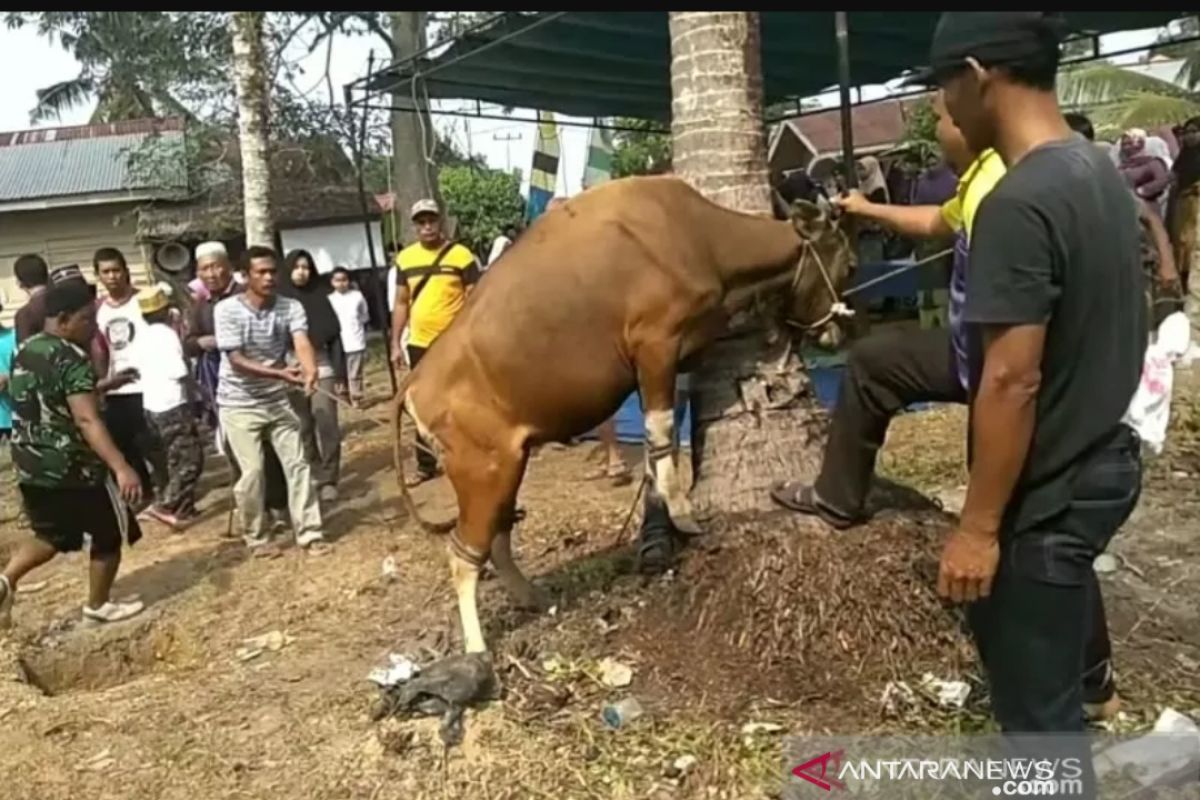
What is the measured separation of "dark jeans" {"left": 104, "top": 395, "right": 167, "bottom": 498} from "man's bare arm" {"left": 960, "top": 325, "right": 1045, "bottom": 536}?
6327mm

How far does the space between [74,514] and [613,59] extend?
6.59 metres

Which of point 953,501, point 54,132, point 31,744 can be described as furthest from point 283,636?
point 54,132

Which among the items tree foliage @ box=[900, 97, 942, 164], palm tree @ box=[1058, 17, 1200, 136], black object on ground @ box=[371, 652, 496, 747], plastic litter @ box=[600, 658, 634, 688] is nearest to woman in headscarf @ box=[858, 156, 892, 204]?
plastic litter @ box=[600, 658, 634, 688]

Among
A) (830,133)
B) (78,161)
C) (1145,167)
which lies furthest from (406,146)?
(1145,167)

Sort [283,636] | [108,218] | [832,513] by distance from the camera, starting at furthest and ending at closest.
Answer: [108,218]
[283,636]
[832,513]

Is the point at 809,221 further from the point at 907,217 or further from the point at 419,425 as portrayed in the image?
the point at 419,425

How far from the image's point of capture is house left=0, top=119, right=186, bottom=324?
2075cm

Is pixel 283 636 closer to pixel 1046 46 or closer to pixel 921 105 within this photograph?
pixel 1046 46

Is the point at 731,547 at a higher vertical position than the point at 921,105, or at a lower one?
lower

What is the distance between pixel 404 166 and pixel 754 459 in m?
15.3

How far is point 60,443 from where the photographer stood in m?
5.83

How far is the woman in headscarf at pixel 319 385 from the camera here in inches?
313

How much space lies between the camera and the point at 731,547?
13.9 feet

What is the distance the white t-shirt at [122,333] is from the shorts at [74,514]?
1.90 meters
